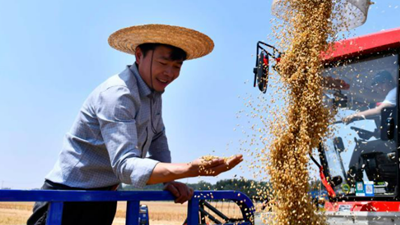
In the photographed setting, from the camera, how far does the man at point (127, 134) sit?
204 cm

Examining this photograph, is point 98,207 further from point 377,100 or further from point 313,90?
point 377,100

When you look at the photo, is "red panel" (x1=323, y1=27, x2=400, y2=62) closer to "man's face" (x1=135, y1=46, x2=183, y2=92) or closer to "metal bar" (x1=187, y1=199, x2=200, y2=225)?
"man's face" (x1=135, y1=46, x2=183, y2=92)

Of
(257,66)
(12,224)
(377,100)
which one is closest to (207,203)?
(257,66)

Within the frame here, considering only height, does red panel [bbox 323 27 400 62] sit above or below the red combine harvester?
above

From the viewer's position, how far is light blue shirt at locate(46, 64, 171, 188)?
6.76ft

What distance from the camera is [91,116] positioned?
2.32 meters

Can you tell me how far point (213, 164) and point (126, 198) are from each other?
1.75 feet

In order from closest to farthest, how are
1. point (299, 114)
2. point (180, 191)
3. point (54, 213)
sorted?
1. point (54, 213)
2. point (180, 191)
3. point (299, 114)

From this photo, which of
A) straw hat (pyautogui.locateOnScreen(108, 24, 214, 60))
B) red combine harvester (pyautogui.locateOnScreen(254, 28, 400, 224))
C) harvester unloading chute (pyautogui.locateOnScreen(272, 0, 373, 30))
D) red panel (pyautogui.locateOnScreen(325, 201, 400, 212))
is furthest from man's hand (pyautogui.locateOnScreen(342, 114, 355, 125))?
straw hat (pyautogui.locateOnScreen(108, 24, 214, 60))

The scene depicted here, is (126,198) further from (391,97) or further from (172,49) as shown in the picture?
(391,97)

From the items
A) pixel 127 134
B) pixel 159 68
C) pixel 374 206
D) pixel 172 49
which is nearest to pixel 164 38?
pixel 172 49

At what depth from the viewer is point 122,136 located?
82.6 inches

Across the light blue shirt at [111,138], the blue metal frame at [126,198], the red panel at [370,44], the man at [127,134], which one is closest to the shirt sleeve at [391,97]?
the red panel at [370,44]

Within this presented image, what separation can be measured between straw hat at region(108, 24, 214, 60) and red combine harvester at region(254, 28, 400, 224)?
4.32 feet
